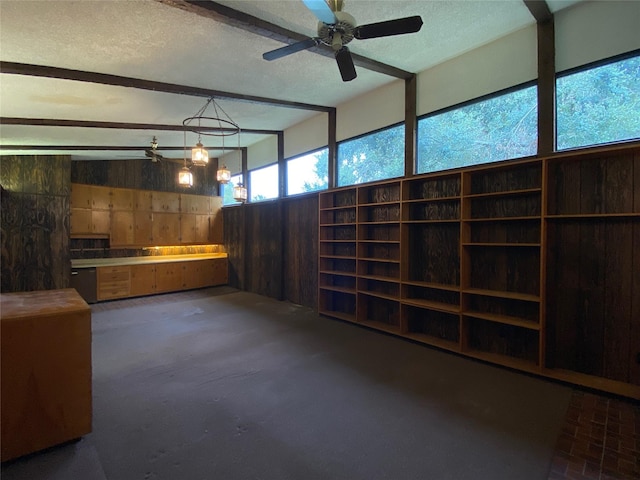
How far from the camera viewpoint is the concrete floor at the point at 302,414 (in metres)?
1.81

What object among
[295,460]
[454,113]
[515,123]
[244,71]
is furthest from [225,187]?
[295,460]

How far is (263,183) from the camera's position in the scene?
23.2 ft

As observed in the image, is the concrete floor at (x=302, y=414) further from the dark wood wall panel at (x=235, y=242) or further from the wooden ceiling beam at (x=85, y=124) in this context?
the dark wood wall panel at (x=235, y=242)

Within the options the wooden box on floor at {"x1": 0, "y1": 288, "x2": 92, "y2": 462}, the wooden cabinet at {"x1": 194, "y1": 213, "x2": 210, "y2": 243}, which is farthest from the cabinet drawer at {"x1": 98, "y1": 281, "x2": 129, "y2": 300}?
the wooden box on floor at {"x1": 0, "y1": 288, "x2": 92, "y2": 462}

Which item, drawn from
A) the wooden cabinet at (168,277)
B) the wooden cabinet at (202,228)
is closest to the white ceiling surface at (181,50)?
the wooden cabinet at (168,277)

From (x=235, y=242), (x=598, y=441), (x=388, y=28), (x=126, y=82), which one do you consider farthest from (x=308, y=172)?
(x=598, y=441)

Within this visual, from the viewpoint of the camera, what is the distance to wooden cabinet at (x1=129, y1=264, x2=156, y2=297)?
6.43 m

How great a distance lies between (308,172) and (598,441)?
200 inches

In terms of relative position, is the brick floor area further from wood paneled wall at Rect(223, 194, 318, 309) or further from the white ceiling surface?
wood paneled wall at Rect(223, 194, 318, 309)

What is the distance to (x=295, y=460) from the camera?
186 centimetres

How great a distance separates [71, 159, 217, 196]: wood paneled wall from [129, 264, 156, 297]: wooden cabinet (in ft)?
6.39

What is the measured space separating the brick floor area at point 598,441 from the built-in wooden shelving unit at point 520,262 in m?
0.27

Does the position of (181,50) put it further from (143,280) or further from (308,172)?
(143,280)

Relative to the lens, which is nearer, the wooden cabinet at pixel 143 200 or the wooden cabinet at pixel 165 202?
the wooden cabinet at pixel 143 200
